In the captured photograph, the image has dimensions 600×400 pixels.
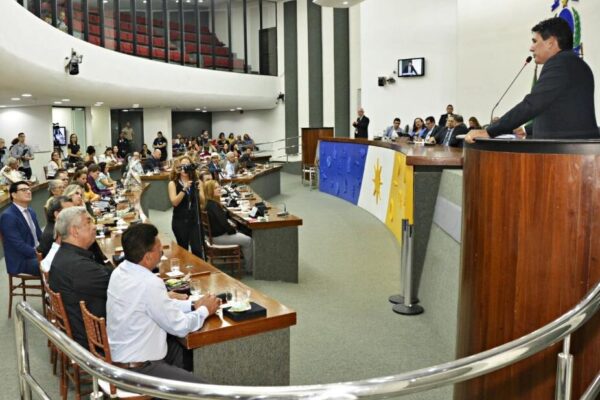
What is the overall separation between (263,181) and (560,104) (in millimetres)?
11413

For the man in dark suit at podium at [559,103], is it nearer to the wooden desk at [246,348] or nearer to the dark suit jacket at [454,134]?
the wooden desk at [246,348]

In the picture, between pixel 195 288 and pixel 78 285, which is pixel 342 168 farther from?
pixel 78 285

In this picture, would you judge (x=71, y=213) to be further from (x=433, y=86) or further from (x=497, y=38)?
(x=433, y=86)

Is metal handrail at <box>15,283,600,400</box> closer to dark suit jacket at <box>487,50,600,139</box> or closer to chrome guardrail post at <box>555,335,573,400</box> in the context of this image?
chrome guardrail post at <box>555,335,573,400</box>

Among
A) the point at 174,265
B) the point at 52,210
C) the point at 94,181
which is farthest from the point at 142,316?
the point at 94,181

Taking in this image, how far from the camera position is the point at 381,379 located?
1.54 metres

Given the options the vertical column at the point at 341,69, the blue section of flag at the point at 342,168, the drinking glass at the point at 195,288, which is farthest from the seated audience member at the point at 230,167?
the drinking glass at the point at 195,288

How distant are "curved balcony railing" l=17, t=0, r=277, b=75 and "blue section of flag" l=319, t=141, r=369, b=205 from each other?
7.72 meters

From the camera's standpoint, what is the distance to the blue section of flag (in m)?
11.9

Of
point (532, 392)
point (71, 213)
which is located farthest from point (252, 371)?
point (532, 392)

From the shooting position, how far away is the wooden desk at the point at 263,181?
1210 cm

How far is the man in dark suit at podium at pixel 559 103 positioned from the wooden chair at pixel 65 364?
8.09 ft

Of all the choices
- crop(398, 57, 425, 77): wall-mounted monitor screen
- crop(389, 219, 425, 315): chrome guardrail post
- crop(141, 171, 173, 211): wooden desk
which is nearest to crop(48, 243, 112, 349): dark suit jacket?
crop(389, 219, 425, 315): chrome guardrail post

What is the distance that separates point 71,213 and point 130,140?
837 inches
